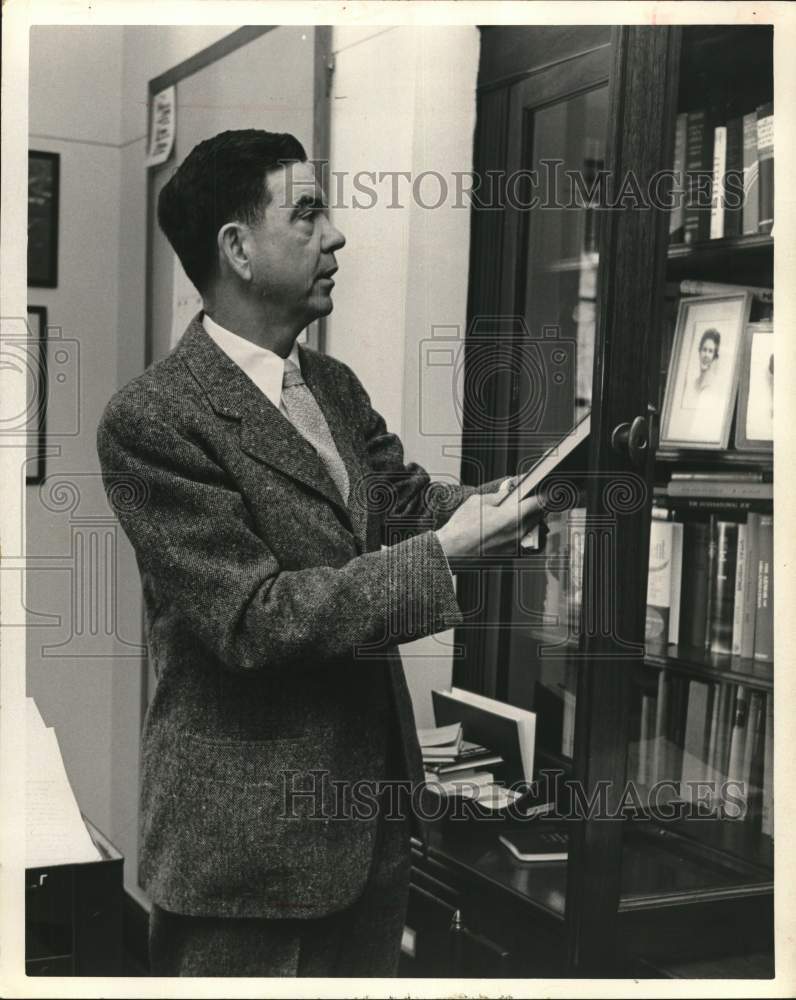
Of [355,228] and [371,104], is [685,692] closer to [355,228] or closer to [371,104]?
[355,228]

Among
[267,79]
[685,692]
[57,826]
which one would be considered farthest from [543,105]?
[57,826]

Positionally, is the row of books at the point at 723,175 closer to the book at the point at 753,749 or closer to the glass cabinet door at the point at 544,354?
the glass cabinet door at the point at 544,354

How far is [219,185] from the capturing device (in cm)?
147

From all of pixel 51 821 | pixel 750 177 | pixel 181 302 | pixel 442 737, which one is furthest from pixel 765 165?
pixel 51 821

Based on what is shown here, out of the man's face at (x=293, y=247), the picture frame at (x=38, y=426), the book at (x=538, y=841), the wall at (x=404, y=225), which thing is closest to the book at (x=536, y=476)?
the man's face at (x=293, y=247)

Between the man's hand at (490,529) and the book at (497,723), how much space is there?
30.9 inches

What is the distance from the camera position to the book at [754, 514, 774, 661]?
6.42 ft

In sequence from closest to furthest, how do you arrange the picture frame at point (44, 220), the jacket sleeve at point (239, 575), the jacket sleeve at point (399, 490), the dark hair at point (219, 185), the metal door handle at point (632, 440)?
the jacket sleeve at point (239, 575)
the dark hair at point (219, 185)
the jacket sleeve at point (399, 490)
the metal door handle at point (632, 440)
the picture frame at point (44, 220)

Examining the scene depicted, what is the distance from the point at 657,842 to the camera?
6.53 ft

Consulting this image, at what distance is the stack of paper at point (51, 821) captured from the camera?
4.66ft

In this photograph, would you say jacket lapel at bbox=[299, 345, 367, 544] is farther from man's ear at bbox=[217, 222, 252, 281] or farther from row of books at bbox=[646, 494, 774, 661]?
row of books at bbox=[646, 494, 774, 661]

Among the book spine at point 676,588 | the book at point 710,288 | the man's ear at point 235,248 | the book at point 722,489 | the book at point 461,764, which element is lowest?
the book at point 461,764

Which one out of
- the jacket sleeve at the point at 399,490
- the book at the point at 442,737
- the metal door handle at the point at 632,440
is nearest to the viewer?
the jacket sleeve at the point at 399,490

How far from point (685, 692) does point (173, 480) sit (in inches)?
44.2
